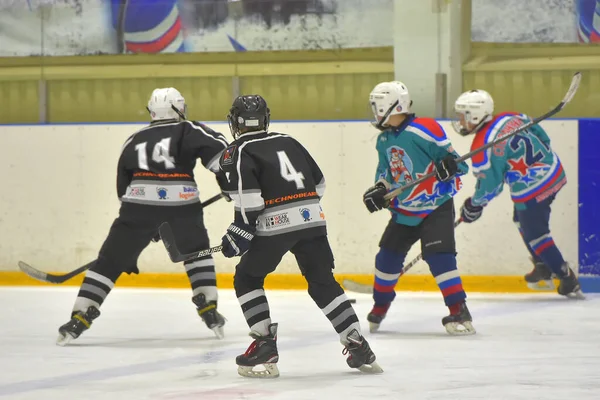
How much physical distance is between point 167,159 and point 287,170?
1.22 meters

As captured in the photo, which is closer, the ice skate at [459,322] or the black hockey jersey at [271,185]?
the black hockey jersey at [271,185]

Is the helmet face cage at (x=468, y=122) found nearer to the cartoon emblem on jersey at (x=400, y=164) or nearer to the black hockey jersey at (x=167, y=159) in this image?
the cartoon emblem on jersey at (x=400, y=164)

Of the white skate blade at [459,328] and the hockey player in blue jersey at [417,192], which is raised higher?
the hockey player in blue jersey at [417,192]

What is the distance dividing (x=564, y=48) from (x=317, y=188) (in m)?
4.02

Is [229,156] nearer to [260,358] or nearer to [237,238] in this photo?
[237,238]

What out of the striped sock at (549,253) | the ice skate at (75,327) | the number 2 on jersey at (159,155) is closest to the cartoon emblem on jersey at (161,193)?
the number 2 on jersey at (159,155)

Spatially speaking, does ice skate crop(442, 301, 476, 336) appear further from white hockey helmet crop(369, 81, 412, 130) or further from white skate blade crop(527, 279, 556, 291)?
white skate blade crop(527, 279, 556, 291)

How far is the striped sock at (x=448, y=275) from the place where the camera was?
5.22 meters

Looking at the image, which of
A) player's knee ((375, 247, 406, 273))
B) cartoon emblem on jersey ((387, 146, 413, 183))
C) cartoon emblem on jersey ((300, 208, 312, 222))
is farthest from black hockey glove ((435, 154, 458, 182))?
cartoon emblem on jersey ((300, 208, 312, 222))

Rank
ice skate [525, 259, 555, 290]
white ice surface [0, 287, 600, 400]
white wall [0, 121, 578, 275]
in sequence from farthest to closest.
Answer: white wall [0, 121, 578, 275]
ice skate [525, 259, 555, 290]
white ice surface [0, 287, 600, 400]

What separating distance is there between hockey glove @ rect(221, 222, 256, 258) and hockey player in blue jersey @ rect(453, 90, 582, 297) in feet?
7.74

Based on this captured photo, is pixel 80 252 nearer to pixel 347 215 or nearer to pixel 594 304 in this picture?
pixel 347 215

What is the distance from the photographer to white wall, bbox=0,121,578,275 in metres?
6.92

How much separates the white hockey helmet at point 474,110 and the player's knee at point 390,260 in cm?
118
